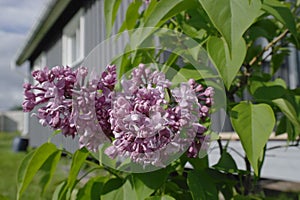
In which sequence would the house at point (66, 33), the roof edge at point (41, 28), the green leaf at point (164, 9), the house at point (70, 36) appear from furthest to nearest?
1. the roof edge at point (41, 28)
2. the house at point (66, 33)
3. the house at point (70, 36)
4. the green leaf at point (164, 9)

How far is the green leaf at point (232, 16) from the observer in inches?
24.6

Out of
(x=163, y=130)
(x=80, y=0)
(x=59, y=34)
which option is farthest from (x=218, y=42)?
(x=59, y=34)

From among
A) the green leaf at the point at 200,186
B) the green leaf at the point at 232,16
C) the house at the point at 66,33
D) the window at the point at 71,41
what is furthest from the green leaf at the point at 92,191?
the window at the point at 71,41

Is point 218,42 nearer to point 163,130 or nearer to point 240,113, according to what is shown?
point 240,113

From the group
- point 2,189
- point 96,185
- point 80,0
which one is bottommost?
point 2,189

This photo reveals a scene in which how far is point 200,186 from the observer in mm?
782

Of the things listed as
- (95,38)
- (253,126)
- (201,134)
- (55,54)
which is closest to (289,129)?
(253,126)

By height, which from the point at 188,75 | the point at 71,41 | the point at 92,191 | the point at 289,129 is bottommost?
the point at 92,191

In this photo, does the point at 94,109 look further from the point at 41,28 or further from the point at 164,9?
the point at 41,28

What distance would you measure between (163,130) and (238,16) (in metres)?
0.22

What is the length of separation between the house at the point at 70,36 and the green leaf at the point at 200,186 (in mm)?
2670

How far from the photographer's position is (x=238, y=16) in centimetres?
64

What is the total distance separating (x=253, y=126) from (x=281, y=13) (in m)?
0.26

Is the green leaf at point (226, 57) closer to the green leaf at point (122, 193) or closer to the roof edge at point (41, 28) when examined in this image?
the green leaf at point (122, 193)
